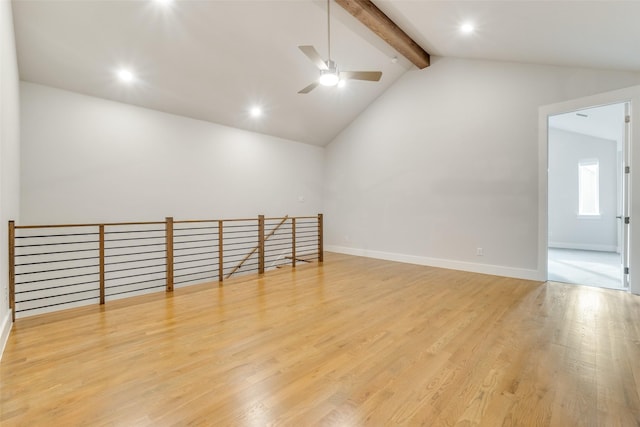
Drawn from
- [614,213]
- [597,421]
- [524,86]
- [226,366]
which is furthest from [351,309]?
[614,213]

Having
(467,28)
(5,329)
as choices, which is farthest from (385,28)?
(5,329)

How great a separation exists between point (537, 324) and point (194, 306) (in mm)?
3584

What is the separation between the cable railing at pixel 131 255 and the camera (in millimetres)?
3707

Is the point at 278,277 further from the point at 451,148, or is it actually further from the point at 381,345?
the point at 451,148

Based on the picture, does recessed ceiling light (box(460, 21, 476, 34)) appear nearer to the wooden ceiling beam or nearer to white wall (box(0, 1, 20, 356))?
the wooden ceiling beam

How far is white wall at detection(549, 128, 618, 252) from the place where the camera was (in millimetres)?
6958

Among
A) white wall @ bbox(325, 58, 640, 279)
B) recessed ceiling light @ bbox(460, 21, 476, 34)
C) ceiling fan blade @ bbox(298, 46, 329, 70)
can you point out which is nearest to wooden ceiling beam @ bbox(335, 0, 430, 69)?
white wall @ bbox(325, 58, 640, 279)

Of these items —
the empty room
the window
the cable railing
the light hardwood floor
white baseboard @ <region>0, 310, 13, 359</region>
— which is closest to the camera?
the light hardwood floor

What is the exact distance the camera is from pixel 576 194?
743 centimetres

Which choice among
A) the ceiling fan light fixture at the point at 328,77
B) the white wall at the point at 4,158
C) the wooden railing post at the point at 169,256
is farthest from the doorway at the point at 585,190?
the white wall at the point at 4,158

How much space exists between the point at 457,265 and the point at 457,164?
179 centimetres

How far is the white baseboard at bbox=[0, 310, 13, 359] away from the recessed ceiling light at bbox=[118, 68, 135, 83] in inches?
126

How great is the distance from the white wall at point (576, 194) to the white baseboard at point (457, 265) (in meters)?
4.25

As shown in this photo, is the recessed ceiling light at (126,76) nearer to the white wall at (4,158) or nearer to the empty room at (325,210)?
the empty room at (325,210)
